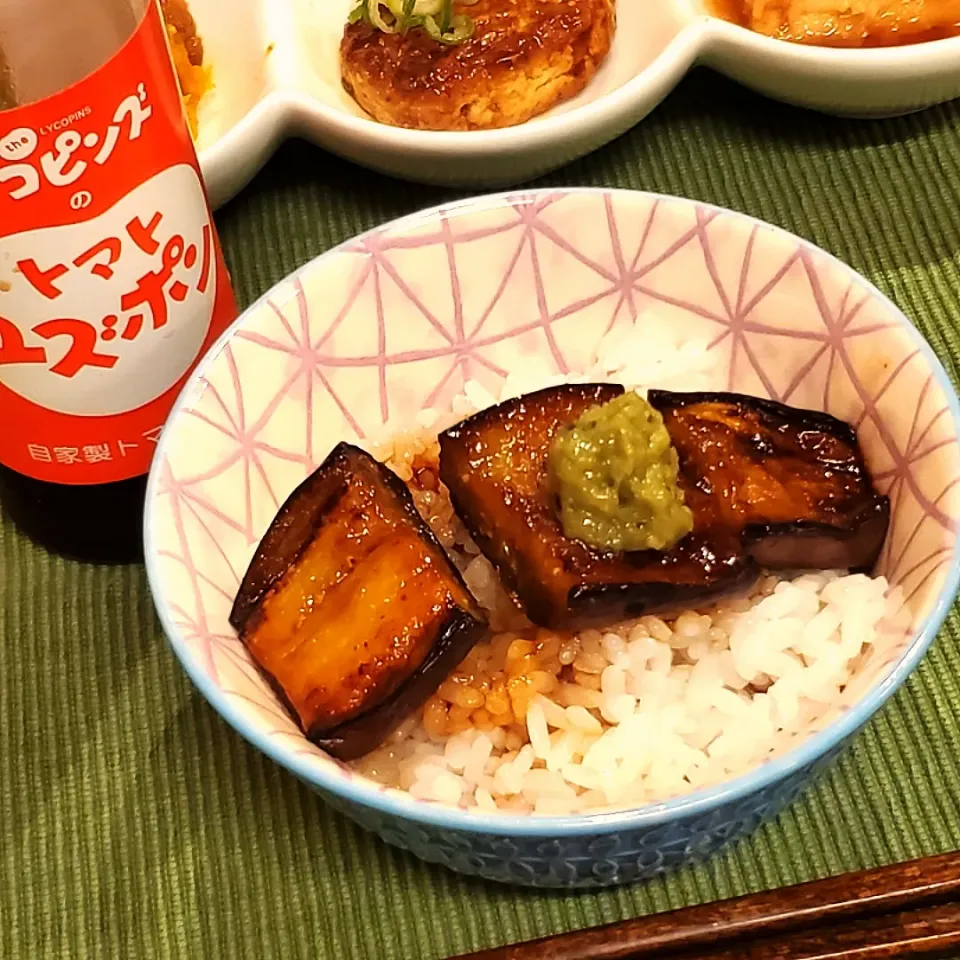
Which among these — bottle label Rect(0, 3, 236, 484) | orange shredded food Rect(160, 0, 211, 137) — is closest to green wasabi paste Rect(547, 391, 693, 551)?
bottle label Rect(0, 3, 236, 484)

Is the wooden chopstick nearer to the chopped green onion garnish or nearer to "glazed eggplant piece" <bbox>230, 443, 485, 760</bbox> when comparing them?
"glazed eggplant piece" <bbox>230, 443, 485, 760</bbox>

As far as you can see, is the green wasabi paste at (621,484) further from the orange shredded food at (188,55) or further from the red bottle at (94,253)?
the orange shredded food at (188,55)

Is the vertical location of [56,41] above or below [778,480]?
above

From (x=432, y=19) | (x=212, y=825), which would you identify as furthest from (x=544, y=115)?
(x=212, y=825)

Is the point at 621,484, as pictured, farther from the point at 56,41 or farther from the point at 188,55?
the point at 188,55

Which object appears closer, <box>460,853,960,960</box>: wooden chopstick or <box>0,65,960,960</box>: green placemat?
<box>460,853,960,960</box>: wooden chopstick

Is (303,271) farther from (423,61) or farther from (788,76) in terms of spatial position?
(788,76)
